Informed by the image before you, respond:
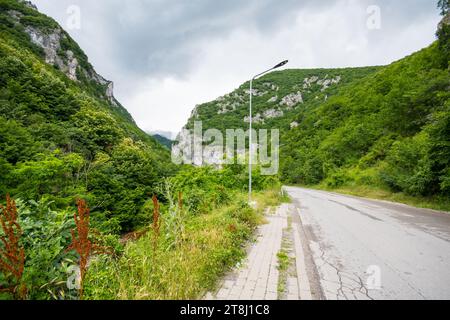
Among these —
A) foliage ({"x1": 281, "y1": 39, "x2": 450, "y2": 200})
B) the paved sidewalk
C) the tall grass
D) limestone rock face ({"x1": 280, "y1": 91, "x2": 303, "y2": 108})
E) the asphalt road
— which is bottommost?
the asphalt road

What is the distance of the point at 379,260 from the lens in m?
4.75

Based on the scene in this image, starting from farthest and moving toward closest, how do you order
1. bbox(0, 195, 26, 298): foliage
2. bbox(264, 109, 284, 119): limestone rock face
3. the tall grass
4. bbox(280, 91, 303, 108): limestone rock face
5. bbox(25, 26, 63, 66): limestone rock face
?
bbox(280, 91, 303, 108): limestone rock face → bbox(264, 109, 284, 119): limestone rock face → bbox(25, 26, 63, 66): limestone rock face → the tall grass → bbox(0, 195, 26, 298): foliage

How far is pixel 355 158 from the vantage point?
35656 millimetres

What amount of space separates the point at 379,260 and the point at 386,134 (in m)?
A: 36.1

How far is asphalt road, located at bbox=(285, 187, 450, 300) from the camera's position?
354 centimetres

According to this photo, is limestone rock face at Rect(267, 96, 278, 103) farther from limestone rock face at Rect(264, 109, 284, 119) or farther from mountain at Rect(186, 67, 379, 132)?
limestone rock face at Rect(264, 109, 284, 119)

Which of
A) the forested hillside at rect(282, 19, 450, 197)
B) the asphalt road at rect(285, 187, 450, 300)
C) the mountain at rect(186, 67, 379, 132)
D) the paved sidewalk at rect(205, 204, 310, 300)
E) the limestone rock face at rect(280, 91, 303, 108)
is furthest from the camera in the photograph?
the limestone rock face at rect(280, 91, 303, 108)

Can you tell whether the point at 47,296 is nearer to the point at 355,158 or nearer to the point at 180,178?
the point at 180,178

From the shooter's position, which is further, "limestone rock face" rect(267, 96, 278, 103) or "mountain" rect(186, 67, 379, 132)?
"limestone rock face" rect(267, 96, 278, 103)

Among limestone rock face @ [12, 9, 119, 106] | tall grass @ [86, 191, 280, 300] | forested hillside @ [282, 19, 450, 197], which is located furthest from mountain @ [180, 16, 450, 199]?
limestone rock face @ [12, 9, 119, 106]

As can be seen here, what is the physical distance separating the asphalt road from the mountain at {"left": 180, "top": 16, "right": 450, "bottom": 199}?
742 cm

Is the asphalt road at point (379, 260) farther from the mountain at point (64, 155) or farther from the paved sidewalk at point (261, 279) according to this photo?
the mountain at point (64, 155)

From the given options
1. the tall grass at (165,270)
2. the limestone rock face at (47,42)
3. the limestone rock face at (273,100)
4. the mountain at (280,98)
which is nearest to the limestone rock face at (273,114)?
the mountain at (280,98)

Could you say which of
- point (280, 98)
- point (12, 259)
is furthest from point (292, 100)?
point (12, 259)
